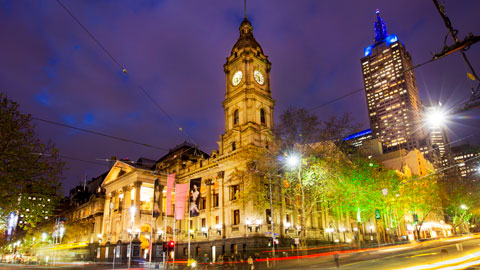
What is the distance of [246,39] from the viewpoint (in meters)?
54.5

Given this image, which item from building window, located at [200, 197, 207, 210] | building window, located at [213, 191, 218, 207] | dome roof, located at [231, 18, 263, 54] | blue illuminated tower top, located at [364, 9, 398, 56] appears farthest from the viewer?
blue illuminated tower top, located at [364, 9, 398, 56]

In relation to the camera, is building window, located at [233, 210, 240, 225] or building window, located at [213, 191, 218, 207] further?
building window, located at [213, 191, 218, 207]

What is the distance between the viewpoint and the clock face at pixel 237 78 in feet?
170

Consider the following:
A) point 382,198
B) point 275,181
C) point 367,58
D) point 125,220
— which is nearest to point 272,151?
point 275,181

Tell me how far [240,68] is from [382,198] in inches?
1159

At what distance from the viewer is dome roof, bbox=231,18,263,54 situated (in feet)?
176

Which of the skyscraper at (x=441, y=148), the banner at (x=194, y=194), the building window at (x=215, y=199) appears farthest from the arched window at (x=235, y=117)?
the skyscraper at (x=441, y=148)

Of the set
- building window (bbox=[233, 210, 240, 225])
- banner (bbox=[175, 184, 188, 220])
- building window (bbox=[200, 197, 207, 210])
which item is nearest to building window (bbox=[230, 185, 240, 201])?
building window (bbox=[233, 210, 240, 225])

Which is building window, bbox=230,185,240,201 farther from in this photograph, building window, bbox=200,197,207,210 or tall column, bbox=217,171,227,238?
building window, bbox=200,197,207,210

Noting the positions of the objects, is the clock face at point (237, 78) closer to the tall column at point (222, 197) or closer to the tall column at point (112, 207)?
the tall column at point (222, 197)

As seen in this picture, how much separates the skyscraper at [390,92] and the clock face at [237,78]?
12418 centimetres

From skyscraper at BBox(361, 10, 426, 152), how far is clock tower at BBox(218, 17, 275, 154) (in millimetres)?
121319

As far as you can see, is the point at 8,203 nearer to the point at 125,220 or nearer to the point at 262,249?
the point at 262,249

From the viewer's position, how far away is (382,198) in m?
45.4
